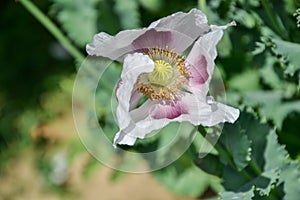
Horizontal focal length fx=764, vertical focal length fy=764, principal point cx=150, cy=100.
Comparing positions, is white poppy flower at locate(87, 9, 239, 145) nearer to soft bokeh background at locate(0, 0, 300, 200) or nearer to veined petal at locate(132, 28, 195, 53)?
veined petal at locate(132, 28, 195, 53)

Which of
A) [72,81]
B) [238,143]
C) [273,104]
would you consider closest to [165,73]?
[238,143]

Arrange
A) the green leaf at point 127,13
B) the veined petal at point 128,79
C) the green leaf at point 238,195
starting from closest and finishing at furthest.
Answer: the veined petal at point 128,79 < the green leaf at point 238,195 < the green leaf at point 127,13

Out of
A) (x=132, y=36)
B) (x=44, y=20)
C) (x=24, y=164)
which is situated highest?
(x=132, y=36)

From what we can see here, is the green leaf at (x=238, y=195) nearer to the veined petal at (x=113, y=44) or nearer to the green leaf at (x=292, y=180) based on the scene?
the green leaf at (x=292, y=180)

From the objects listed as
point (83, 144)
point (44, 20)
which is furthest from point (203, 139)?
point (83, 144)

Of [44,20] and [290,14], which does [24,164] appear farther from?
[290,14]

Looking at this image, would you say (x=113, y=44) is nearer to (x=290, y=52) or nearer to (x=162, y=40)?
(x=162, y=40)

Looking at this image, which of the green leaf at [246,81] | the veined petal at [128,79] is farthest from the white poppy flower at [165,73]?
the green leaf at [246,81]
